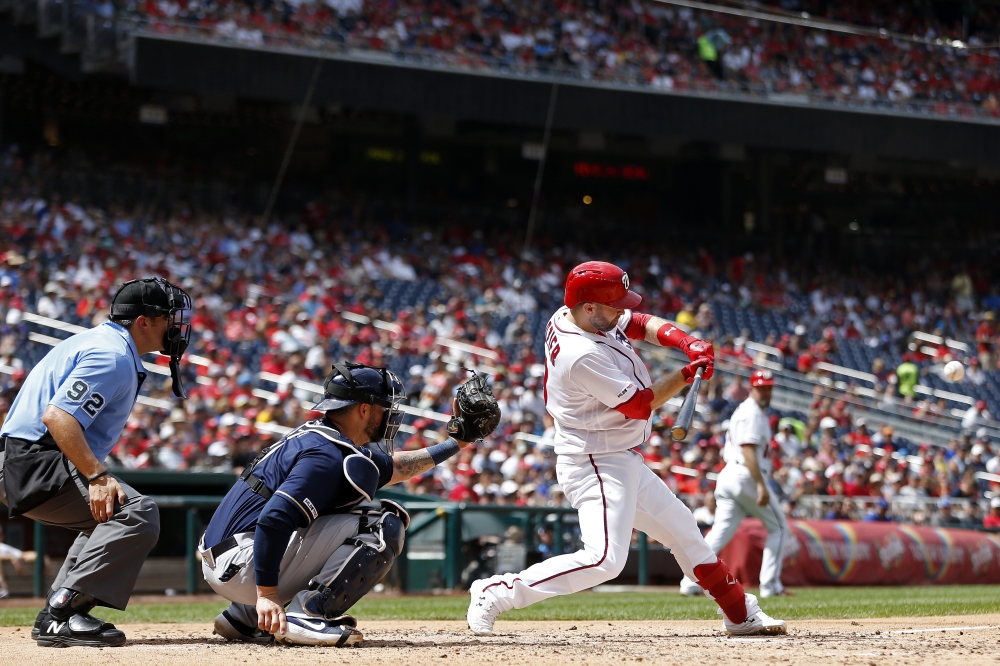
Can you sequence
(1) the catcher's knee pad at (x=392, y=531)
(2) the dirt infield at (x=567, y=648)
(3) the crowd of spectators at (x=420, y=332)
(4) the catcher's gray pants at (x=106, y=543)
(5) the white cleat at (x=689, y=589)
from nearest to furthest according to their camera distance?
(2) the dirt infield at (x=567, y=648) < (4) the catcher's gray pants at (x=106, y=543) < (1) the catcher's knee pad at (x=392, y=531) < (5) the white cleat at (x=689, y=589) < (3) the crowd of spectators at (x=420, y=332)

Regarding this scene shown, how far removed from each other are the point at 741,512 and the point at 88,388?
243 inches

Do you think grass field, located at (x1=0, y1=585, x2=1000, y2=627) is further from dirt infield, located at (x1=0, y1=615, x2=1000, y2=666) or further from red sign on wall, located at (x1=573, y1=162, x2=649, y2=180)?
red sign on wall, located at (x1=573, y1=162, x2=649, y2=180)

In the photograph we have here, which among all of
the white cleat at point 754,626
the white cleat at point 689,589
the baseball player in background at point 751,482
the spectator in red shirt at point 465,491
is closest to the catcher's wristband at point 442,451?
the white cleat at point 754,626

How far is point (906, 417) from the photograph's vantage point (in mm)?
19609

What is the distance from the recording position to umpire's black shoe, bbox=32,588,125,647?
466cm

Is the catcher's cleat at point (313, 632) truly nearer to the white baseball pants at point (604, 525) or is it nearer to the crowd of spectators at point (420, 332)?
the white baseball pants at point (604, 525)

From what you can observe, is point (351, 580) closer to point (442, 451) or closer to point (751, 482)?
point (442, 451)

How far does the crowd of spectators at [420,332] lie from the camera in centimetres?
1420

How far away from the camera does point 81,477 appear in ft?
15.3

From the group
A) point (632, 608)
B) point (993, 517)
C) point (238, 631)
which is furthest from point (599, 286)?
point (993, 517)

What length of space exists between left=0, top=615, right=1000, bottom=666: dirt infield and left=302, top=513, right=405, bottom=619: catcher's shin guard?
0.18 m

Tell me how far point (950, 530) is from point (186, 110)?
16420mm

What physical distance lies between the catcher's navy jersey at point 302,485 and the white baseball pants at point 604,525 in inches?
29.6

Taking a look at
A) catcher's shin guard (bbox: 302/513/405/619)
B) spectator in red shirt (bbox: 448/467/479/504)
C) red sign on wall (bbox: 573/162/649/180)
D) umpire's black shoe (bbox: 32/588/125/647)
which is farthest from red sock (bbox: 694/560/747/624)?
red sign on wall (bbox: 573/162/649/180)
